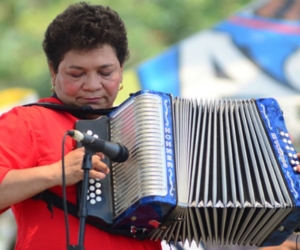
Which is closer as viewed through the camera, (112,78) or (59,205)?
(59,205)

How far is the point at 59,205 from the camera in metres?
3.27

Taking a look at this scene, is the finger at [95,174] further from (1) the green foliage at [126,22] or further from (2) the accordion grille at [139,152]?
(1) the green foliage at [126,22]

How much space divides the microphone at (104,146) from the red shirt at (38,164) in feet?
0.89

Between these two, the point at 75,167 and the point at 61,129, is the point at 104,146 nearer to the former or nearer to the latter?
the point at 75,167

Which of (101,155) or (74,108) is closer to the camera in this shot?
(101,155)

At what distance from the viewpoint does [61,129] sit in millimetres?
3402

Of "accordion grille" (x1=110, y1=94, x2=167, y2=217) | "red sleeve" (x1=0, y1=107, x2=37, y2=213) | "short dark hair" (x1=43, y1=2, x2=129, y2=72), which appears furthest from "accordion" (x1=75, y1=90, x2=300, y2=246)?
"short dark hair" (x1=43, y1=2, x2=129, y2=72)

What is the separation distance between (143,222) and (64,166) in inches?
15.7

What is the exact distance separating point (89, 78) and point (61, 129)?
10.1 inches

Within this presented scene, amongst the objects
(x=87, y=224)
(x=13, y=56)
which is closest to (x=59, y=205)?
(x=87, y=224)

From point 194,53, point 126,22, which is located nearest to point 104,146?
point 194,53

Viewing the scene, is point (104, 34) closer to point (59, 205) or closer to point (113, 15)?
point (113, 15)

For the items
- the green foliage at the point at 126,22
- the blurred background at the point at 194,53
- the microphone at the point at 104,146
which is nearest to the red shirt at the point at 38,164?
the microphone at the point at 104,146

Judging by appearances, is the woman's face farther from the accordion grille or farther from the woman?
the accordion grille
